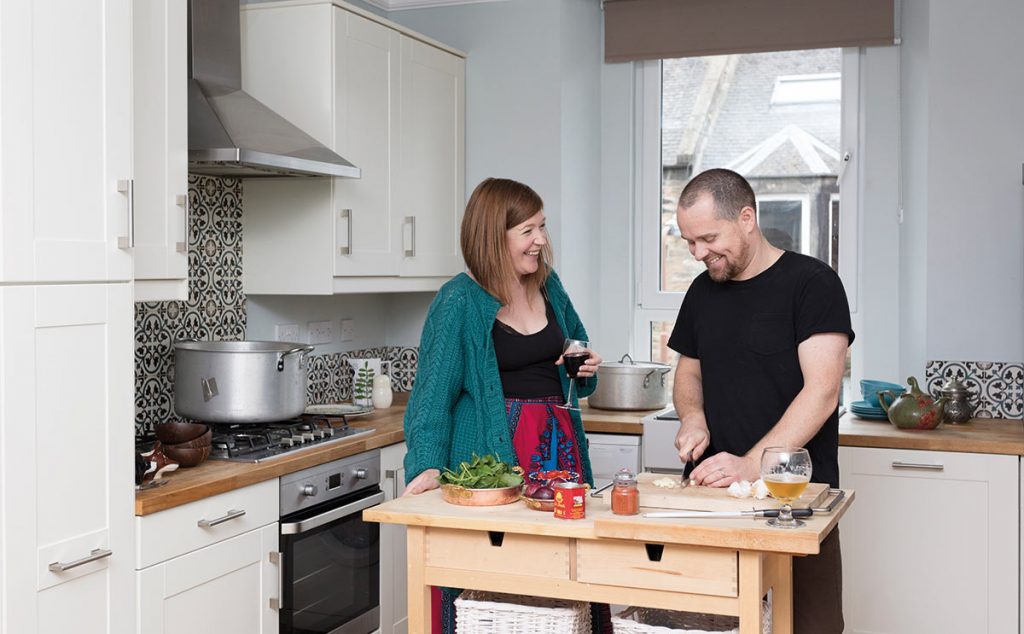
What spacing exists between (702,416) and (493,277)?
2.16 feet

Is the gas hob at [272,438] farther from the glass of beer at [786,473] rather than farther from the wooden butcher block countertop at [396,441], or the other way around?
the glass of beer at [786,473]

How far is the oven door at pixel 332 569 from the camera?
3178 mm

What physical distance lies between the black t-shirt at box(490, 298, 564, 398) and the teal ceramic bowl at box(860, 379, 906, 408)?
158 cm

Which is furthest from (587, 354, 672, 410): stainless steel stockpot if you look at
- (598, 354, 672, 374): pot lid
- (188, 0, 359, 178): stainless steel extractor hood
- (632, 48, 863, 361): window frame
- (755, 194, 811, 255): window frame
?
(188, 0, 359, 178): stainless steel extractor hood

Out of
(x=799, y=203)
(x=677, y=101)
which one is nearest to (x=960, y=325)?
(x=799, y=203)

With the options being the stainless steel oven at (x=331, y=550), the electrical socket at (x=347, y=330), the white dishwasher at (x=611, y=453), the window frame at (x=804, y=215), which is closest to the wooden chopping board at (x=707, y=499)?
the stainless steel oven at (x=331, y=550)

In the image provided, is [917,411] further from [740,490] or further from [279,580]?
[279,580]

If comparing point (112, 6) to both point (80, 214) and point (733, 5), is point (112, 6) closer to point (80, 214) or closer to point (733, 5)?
point (80, 214)

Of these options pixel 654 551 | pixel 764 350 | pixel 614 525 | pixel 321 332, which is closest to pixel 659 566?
pixel 654 551

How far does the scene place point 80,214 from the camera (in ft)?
7.98

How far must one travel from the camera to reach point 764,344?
2.63 metres

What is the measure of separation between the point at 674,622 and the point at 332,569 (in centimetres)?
141

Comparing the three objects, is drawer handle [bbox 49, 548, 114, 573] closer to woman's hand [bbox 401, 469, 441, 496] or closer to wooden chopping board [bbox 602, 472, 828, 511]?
woman's hand [bbox 401, 469, 441, 496]

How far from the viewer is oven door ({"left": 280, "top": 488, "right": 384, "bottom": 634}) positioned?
3.18m
